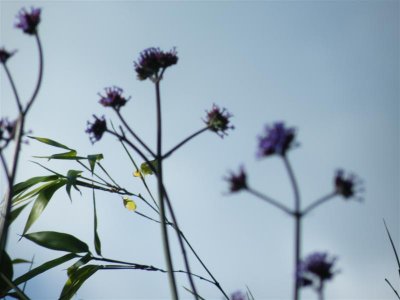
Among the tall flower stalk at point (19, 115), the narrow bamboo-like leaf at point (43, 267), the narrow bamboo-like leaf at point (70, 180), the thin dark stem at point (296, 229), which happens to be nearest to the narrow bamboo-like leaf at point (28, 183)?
the narrow bamboo-like leaf at point (70, 180)

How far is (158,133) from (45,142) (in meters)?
1.47

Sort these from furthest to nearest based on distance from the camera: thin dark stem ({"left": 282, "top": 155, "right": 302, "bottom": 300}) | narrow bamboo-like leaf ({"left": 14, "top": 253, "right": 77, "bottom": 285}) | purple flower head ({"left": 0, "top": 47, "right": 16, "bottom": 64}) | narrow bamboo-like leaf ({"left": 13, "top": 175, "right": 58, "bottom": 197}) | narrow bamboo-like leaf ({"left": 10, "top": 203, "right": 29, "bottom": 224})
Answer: narrow bamboo-like leaf ({"left": 13, "top": 175, "right": 58, "bottom": 197})
narrow bamboo-like leaf ({"left": 14, "top": 253, "right": 77, "bottom": 285})
narrow bamboo-like leaf ({"left": 10, "top": 203, "right": 29, "bottom": 224})
purple flower head ({"left": 0, "top": 47, "right": 16, "bottom": 64})
thin dark stem ({"left": 282, "top": 155, "right": 302, "bottom": 300})

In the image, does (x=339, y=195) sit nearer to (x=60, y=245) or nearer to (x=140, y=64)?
(x=140, y=64)

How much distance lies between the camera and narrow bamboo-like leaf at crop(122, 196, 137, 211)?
273cm

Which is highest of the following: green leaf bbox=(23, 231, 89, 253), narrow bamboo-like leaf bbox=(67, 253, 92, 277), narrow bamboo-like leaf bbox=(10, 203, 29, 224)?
narrow bamboo-like leaf bbox=(10, 203, 29, 224)

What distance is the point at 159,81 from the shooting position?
1817 mm

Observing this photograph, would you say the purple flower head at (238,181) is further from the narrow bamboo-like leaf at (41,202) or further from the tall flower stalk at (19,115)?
the narrow bamboo-like leaf at (41,202)

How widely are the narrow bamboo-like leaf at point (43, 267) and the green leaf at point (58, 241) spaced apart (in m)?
0.07

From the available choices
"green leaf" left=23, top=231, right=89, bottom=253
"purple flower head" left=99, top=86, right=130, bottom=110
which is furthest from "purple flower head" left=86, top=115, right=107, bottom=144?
"green leaf" left=23, top=231, right=89, bottom=253

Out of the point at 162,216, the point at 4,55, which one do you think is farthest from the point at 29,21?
the point at 162,216

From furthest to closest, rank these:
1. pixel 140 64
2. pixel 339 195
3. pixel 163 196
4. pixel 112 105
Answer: pixel 140 64
pixel 112 105
pixel 163 196
pixel 339 195

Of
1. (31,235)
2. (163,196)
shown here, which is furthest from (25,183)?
(163,196)

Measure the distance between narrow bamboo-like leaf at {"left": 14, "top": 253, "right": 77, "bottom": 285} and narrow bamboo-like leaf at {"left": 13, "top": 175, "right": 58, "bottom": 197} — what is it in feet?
1.41

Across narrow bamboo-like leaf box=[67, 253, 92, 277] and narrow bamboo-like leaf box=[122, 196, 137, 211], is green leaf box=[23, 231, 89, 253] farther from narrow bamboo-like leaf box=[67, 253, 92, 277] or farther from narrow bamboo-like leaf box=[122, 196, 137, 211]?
narrow bamboo-like leaf box=[122, 196, 137, 211]
